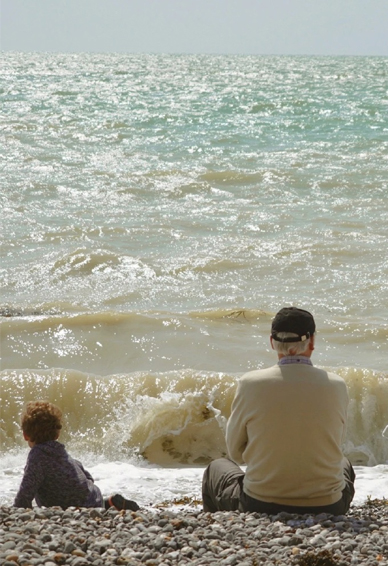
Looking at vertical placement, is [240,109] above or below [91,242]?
above

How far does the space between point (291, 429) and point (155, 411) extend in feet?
11.3

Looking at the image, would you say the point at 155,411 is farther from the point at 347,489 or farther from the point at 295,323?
the point at 295,323

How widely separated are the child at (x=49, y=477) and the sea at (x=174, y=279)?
1.07 meters

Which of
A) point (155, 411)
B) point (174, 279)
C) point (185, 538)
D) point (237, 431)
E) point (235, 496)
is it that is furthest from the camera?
point (174, 279)

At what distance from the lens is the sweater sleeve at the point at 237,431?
14.9 ft

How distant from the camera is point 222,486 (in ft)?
16.3

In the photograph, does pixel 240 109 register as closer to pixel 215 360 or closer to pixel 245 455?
pixel 215 360

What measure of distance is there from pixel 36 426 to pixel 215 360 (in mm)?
4335

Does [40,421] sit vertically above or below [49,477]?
above

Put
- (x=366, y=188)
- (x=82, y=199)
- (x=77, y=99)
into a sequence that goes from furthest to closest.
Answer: (x=77, y=99)
(x=366, y=188)
(x=82, y=199)

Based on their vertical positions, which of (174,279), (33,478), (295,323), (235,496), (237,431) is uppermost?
(174,279)

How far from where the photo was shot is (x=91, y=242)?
46.9 ft

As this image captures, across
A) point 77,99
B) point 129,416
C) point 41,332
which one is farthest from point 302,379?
point 77,99

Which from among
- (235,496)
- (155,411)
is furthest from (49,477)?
(155,411)
